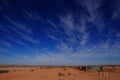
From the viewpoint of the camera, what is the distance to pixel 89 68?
2144 inches

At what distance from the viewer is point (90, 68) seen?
54219mm

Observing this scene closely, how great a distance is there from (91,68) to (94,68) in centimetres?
120

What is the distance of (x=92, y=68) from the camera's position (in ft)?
177

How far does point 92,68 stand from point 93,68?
0.46 meters

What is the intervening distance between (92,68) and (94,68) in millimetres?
822

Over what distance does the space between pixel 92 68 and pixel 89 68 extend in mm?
1155

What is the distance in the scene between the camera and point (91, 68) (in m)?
54.1

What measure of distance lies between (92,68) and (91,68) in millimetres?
383

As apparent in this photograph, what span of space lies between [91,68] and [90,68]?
370mm

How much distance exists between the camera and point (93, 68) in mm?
53562

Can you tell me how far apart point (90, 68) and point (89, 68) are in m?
0.41

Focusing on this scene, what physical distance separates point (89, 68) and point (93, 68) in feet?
5.22
